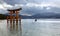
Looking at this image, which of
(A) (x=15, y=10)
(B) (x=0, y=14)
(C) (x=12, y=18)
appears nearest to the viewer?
(A) (x=15, y=10)

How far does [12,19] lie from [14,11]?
2.02 m

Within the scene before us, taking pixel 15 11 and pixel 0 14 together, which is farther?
pixel 0 14

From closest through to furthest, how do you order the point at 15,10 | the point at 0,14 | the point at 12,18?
1. the point at 15,10
2. the point at 12,18
3. the point at 0,14

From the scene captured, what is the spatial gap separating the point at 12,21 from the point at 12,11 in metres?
2.22

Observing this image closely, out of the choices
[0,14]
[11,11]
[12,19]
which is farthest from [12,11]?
[0,14]

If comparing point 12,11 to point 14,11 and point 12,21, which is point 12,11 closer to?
point 14,11

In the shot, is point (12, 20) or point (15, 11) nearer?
point (15, 11)

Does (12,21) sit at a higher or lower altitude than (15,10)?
lower

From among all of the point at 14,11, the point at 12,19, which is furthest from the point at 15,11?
the point at 12,19

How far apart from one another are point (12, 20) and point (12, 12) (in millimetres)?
1832

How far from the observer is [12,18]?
21984 millimetres

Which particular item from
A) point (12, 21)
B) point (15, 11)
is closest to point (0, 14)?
point (12, 21)

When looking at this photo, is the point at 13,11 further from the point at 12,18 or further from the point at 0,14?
the point at 0,14

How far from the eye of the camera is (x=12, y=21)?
2298cm
